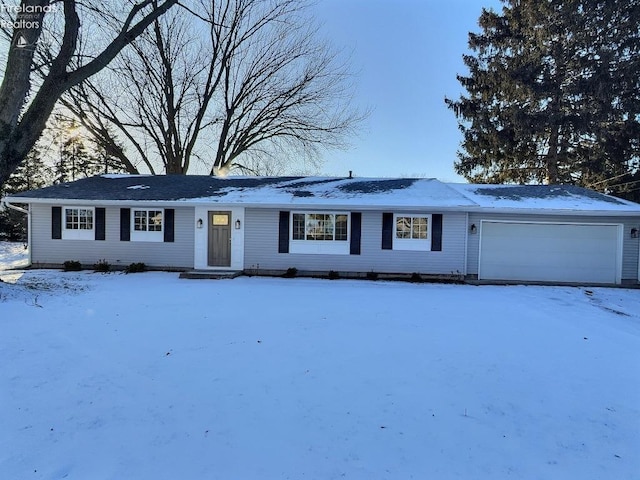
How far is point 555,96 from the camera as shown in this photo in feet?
60.5

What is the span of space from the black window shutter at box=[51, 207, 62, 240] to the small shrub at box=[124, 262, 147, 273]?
264cm

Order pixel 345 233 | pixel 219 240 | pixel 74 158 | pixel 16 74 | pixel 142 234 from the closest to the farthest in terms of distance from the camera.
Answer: pixel 16 74
pixel 345 233
pixel 219 240
pixel 142 234
pixel 74 158

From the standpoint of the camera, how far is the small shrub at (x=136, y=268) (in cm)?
1173

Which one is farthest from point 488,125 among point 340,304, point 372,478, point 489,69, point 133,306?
point 372,478

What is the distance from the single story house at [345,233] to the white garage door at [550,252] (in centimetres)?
3

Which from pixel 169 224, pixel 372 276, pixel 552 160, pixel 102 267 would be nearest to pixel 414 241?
pixel 372 276

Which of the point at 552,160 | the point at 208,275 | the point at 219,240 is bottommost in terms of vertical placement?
the point at 208,275

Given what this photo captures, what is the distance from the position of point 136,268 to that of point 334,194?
6.75 metres

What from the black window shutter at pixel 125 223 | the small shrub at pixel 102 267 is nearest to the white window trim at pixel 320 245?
Result: the black window shutter at pixel 125 223

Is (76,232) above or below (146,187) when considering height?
below

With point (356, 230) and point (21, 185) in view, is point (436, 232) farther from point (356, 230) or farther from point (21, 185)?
point (21, 185)

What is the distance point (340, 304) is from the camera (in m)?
7.71

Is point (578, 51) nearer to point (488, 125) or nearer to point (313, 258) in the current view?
point (488, 125)

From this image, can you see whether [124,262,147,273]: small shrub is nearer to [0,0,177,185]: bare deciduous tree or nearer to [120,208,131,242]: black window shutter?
[120,208,131,242]: black window shutter
